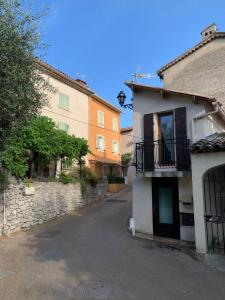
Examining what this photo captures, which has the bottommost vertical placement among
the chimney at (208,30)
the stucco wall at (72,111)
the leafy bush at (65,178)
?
the leafy bush at (65,178)

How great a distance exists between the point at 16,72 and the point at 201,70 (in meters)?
13.3

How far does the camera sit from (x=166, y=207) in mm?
11602

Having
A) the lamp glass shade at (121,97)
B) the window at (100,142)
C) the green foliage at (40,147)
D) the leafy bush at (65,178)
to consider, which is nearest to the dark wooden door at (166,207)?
the lamp glass shade at (121,97)

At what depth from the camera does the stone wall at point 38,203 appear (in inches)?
476

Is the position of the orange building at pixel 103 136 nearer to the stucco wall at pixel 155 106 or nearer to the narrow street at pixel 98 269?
the stucco wall at pixel 155 106

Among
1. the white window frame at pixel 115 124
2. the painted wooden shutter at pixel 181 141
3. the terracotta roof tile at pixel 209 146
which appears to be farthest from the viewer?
the white window frame at pixel 115 124

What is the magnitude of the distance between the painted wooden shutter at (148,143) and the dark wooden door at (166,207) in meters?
0.71

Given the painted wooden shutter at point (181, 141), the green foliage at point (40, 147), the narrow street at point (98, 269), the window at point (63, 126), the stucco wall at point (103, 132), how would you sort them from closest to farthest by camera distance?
the narrow street at point (98, 269)
the painted wooden shutter at point (181, 141)
the green foliage at point (40, 147)
the window at point (63, 126)
the stucco wall at point (103, 132)

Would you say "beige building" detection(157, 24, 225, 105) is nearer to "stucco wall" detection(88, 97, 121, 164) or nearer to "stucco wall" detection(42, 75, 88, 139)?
"stucco wall" detection(42, 75, 88, 139)

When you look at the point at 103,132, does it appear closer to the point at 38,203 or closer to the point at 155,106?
the point at 38,203

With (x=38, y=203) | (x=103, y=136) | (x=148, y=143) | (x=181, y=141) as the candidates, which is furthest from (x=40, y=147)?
(x=103, y=136)

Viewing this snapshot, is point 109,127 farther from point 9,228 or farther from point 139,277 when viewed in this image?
point 139,277

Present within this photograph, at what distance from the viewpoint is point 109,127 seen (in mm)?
30781

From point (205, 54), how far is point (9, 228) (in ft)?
50.0
